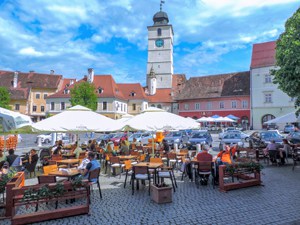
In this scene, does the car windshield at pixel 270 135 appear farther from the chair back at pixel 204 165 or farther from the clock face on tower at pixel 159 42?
the clock face on tower at pixel 159 42

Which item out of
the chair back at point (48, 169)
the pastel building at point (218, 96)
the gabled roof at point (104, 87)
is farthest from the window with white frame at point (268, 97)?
the chair back at point (48, 169)

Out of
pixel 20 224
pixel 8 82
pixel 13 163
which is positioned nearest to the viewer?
pixel 20 224

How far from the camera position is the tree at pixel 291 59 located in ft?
36.8

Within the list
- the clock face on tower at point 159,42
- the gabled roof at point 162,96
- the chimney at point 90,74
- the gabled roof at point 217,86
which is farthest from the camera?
the clock face on tower at point 159,42

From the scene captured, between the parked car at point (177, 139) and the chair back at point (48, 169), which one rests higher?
the parked car at point (177, 139)

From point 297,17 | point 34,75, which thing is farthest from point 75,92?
point 297,17

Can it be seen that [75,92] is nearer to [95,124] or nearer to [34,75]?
[34,75]

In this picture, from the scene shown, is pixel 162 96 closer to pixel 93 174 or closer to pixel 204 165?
pixel 204 165

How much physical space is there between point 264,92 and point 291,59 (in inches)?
1443

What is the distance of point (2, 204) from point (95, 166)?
282 cm

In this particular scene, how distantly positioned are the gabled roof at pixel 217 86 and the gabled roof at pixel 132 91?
10.8 m

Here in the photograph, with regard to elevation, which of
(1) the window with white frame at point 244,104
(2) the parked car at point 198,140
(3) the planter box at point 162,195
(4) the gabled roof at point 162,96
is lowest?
(3) the planter box at point 162,195

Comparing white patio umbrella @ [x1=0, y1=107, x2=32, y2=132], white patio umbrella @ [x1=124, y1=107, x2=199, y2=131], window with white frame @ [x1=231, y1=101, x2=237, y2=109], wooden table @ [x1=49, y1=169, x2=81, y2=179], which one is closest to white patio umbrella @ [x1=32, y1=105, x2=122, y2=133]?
white patio umbrella @ [x1=0, y1=107, x2=32, y2=132]

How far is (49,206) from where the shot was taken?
729 centimetres
